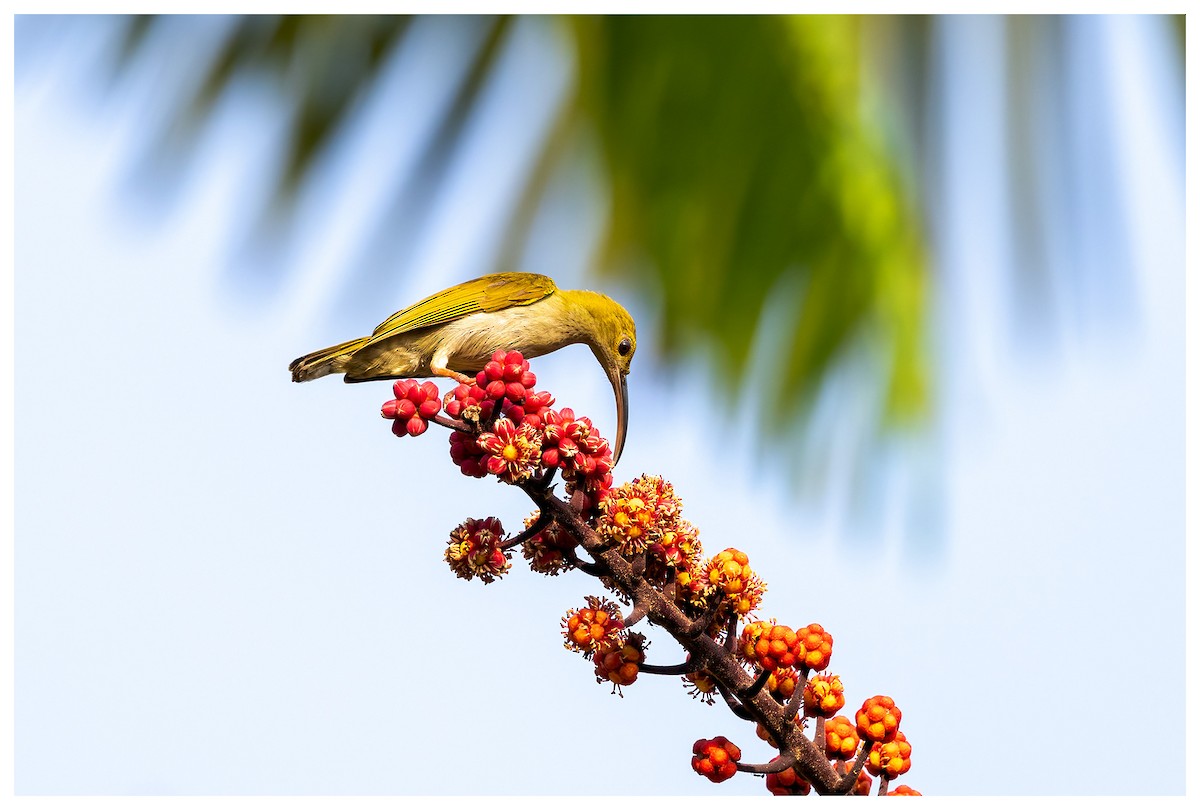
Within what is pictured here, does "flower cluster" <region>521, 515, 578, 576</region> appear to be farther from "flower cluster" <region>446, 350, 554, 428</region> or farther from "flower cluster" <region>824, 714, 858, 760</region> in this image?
"flower cluster" <region>824, 714, 858, 760</region>

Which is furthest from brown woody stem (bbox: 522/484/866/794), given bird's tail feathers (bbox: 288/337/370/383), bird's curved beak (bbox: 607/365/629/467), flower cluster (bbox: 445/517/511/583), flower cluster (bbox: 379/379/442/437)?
bird's curved beak (bbox: 607/365/629/467)

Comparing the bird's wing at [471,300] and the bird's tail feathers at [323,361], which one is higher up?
the bird's wing at [471,300]

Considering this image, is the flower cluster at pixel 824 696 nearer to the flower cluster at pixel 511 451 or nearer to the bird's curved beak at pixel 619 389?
the flower cluster at pixel 511 451

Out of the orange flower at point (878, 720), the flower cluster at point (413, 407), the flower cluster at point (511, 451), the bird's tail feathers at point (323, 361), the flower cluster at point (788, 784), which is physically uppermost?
the bird's tail feathers at point (323, 361)

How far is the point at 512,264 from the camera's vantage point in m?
4.30

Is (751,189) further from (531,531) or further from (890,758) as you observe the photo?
(890,758)

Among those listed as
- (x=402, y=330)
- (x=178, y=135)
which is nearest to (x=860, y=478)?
(x=402, y=330)

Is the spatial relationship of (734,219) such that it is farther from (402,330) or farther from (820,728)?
(820,728)

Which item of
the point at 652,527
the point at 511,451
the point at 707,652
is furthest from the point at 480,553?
the point at 707,652

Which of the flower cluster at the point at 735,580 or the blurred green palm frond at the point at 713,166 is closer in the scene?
the flower cluster at the point at 735,580

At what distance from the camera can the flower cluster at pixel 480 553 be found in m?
2.89

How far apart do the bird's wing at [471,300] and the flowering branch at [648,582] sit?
4.81 ft

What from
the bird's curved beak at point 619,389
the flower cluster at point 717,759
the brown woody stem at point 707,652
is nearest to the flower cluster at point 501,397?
the brown woody stem at point 707,652

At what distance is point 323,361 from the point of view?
4.32 metres
